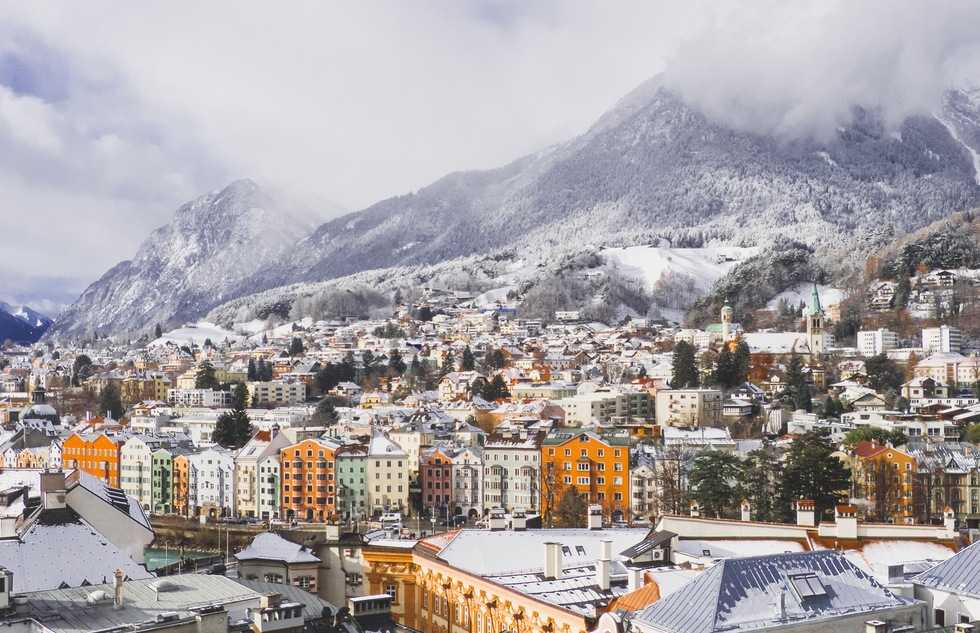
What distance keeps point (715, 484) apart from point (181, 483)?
34873 millimetres

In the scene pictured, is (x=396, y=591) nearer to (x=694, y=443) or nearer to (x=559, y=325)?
(x=694, y=443)

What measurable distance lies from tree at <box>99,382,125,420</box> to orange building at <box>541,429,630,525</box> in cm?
5380

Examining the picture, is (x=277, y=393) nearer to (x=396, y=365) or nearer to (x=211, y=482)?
(x=396, y=365)

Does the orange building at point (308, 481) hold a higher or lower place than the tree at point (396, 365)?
lower

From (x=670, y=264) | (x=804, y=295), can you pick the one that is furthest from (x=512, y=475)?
(x=670, y=264)

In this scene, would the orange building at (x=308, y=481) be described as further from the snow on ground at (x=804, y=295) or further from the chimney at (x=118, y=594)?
the snow on ground at (x=804, y=295)

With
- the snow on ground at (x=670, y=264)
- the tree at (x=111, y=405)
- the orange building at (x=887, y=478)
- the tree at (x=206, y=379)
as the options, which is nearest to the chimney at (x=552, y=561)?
the orange building at (x=887, y=478)

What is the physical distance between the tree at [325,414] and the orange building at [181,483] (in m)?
19.1

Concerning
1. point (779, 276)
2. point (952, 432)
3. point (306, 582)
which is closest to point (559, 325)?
point (779, 276)

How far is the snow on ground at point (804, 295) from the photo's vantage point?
150000 mm

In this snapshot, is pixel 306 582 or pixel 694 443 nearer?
pixel 306 582

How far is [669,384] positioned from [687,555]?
225 ft

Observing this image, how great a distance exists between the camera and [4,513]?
27.1 m

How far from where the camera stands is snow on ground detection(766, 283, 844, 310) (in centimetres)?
15000
